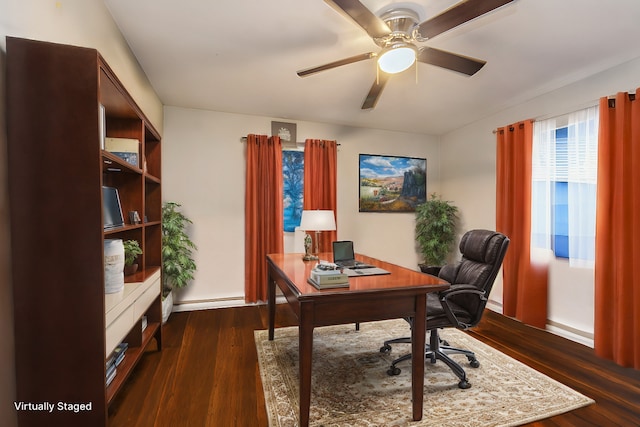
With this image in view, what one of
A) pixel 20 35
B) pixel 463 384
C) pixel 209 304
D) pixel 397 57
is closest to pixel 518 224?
pixel 463 384

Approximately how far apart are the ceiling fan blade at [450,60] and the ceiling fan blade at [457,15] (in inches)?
7.3

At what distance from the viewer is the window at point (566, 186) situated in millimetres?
2736

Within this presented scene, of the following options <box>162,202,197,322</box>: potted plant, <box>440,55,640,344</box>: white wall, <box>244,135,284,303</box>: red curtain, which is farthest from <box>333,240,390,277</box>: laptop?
<box>440,55,640,344</box>: white wall

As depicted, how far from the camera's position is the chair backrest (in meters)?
2.10

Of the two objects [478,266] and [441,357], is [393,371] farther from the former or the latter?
[478,266]

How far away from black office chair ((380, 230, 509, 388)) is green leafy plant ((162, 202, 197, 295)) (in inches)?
90.7

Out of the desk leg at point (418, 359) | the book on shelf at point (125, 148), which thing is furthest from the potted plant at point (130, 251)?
the desk leg at point (418, 359)

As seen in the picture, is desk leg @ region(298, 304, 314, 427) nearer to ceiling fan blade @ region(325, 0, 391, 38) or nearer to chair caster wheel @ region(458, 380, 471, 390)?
chair caster wheel @ region(458, 380, 471, 390)

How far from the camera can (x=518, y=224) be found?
10.8 ft

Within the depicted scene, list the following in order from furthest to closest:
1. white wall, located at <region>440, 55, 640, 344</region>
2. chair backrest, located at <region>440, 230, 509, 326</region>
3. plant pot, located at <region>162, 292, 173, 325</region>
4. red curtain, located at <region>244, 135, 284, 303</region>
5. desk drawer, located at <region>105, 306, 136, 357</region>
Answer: red curtain, located at <region>244, 135, 284, 303</region> < plant pot, located at <region>162, 292, 173, 325</region> < white wall, located at <region>440, 55, 640, 344</region> < chair backrest, located at <region>440, 230, 509, 326</region> < desk drawer, located at <region>105, 306, 136, 357</region>

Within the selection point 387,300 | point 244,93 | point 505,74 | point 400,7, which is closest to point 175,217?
point 244,93

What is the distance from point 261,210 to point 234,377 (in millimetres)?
2131

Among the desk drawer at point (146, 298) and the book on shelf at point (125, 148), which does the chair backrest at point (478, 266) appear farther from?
the book on shelf at point (125, 148)

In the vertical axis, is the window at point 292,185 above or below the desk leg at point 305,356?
above
